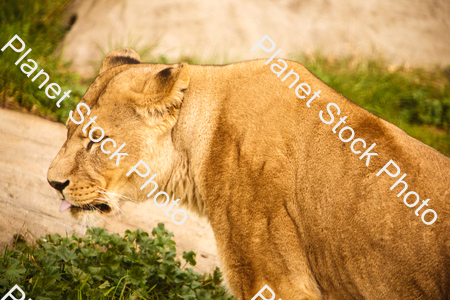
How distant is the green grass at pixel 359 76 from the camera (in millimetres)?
5996

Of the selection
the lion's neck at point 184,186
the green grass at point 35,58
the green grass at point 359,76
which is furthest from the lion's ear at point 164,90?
the green grass at point 359,76

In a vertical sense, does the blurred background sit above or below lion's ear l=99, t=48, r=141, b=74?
above

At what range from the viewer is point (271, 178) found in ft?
8.09

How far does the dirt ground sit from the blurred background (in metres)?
0.23

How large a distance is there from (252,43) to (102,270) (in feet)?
16.2

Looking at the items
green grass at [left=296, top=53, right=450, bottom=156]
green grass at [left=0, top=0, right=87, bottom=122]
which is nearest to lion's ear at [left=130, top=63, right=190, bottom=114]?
green grass at [left=0, top=0, right=87, bottom=122]

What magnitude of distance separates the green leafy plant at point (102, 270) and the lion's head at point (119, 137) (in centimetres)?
51

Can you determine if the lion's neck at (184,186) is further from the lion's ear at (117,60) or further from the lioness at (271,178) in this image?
the lion's ear at (117,60)

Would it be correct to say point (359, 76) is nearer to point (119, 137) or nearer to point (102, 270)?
point (119, 137)

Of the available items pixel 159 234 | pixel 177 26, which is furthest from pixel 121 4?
pixel 159 234

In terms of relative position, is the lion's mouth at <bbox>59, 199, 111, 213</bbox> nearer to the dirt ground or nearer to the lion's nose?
the lion's nose

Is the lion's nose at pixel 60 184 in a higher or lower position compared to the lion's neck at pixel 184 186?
lower

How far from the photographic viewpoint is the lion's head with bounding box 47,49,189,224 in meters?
2.68

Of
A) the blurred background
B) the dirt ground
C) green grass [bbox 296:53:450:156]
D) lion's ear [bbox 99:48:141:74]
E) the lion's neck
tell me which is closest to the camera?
the lion's neck
